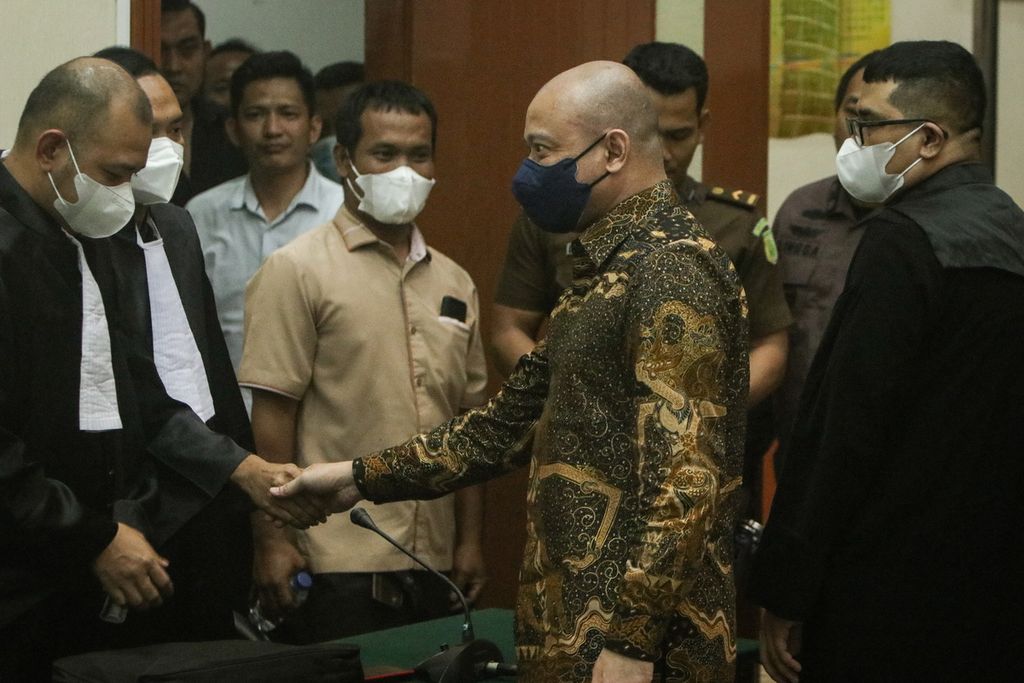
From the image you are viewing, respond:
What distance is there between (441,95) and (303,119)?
0.41 m

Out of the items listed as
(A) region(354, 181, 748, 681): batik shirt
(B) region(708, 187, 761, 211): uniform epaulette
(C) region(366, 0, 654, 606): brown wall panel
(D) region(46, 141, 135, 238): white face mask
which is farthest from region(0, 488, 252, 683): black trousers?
(B) region(708, 187, 761, 211): uniform epaulette

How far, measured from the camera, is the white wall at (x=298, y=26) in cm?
630

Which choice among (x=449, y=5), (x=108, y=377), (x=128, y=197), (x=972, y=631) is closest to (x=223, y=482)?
(x=108, y=377)

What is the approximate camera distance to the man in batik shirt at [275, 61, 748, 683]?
6.84ft

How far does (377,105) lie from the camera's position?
3.56 m

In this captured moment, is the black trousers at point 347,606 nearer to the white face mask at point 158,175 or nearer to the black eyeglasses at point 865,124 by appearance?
the white face mask at point 158,175

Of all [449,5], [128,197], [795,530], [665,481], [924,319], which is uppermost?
[449,5]

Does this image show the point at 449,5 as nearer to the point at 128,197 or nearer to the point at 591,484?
the point at 128,197

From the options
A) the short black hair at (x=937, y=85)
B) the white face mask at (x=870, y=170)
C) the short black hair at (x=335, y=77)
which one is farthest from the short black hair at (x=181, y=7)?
the short black hair at (x=937, y=85)

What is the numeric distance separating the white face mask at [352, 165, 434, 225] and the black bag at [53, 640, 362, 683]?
1.26 meters

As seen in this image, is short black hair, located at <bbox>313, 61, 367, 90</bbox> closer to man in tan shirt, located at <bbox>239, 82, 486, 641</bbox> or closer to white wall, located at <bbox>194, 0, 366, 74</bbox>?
white wall, located at <bbox>194, 0, 366, 74</bbox>

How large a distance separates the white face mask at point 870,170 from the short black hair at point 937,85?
5 cm

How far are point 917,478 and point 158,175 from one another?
1716 mm

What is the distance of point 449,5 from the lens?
14.1 feet
